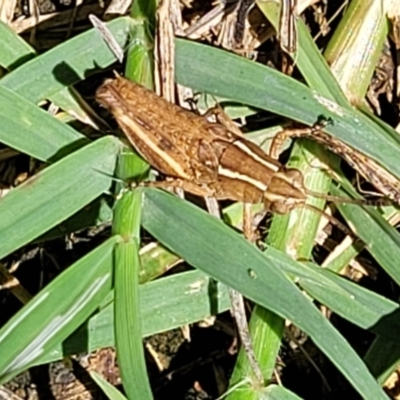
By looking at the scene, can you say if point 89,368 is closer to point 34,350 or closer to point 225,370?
point 225,370

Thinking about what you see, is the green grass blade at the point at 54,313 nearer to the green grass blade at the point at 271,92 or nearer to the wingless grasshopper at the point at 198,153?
the wingless grasshopper at the point at 198,153

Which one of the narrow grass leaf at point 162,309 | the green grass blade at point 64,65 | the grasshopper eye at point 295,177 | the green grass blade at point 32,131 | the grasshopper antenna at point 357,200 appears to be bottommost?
the narrow grass leaf at point 162,309

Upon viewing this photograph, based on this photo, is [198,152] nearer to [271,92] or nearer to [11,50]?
[271,92]

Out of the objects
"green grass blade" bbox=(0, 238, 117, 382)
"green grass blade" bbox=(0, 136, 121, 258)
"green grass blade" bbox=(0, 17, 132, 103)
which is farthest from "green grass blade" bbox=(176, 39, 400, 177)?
"green grass blade" bbox=(0, 238, 117, 382)

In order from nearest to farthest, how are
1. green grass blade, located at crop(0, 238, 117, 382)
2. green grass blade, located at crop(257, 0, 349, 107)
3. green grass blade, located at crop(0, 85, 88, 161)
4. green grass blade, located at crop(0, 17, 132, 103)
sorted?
1. green grass blade, located at crop(0, 238, 117, 382)
2. green grass blade, located at crop(0, 85, 88, 161)
3. green grass blade, located at crop(0, 17, 132, 103)
4. green grass blade, located at crop(257, 0, 349, 107)

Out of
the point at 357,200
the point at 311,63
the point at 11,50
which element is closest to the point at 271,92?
the point at 311,63

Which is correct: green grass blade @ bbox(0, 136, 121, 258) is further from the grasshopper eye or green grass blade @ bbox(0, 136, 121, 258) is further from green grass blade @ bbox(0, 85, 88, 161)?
the grasshopper eye

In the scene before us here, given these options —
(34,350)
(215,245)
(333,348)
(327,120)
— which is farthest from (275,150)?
(34,350)

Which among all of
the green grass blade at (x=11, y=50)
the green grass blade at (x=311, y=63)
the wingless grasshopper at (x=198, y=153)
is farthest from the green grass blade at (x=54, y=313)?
the green grass blade at (x=311, y=63)
